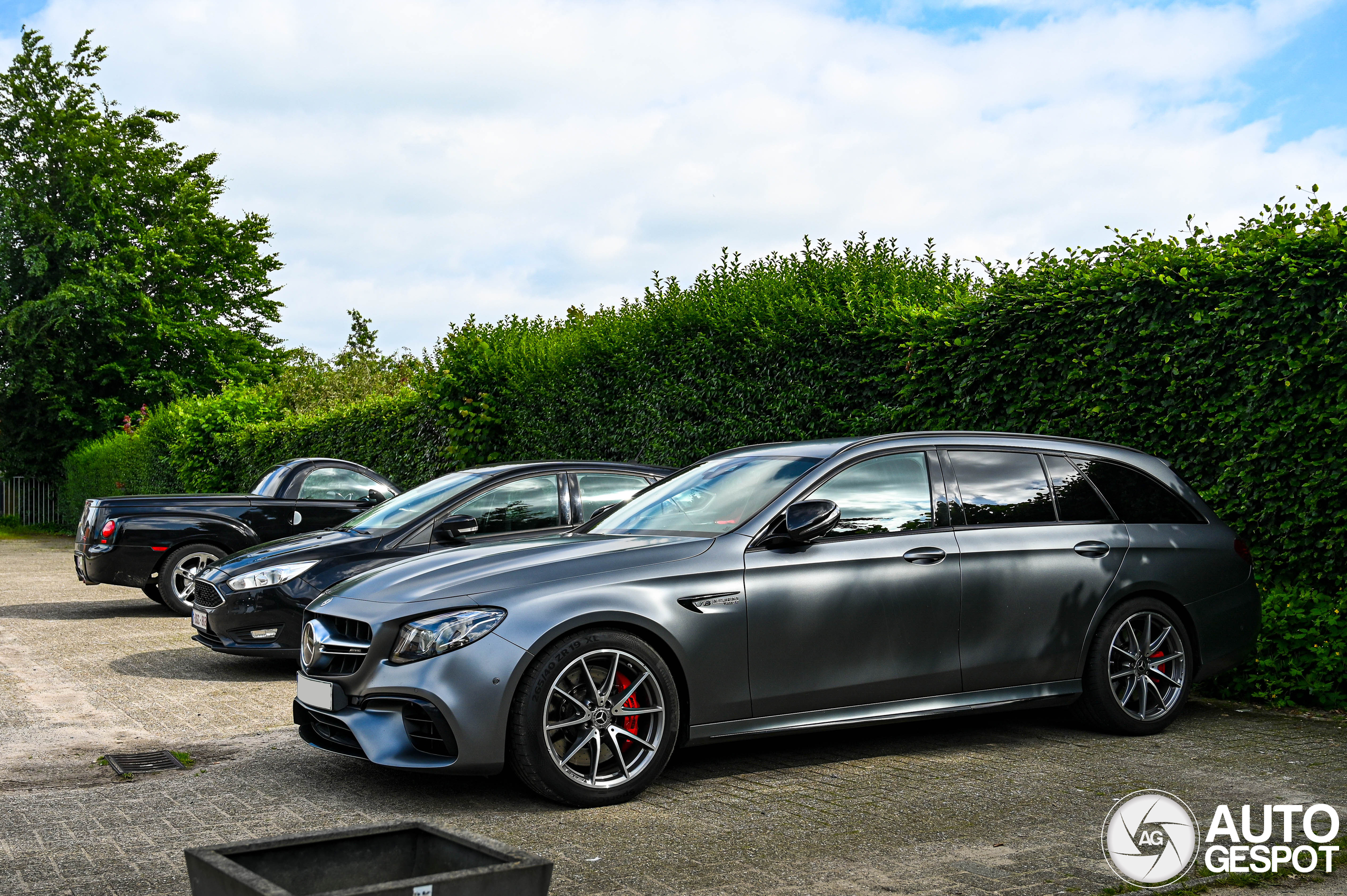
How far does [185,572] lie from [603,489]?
622 centimetres

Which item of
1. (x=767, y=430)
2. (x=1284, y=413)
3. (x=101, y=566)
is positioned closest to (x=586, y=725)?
(x=1284, y=413)

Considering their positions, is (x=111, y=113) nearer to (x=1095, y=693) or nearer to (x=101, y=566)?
(x=101, y=566)

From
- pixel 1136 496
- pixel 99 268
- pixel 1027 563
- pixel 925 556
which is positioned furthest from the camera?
pixel 99 268

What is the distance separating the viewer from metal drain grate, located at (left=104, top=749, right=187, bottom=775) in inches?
237

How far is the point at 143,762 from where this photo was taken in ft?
20.4

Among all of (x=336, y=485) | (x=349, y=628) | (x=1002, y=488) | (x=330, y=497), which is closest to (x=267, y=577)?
(x=349, y=628)

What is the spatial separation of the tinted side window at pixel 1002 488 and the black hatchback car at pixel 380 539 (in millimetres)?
3520

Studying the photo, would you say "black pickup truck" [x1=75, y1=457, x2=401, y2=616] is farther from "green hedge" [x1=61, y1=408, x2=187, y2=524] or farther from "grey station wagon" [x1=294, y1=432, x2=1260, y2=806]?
"green hedge" [x1=61, y1=408, x2=187, y2=524]

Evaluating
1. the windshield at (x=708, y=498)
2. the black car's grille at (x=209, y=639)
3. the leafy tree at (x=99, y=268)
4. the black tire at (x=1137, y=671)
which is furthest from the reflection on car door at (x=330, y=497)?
the leafy tree at (x=99, y=268)

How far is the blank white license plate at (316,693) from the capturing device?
5492 mm

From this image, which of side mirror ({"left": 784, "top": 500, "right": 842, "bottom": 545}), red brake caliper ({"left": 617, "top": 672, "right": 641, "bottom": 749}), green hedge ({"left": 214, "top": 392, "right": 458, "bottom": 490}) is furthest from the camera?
green hedge ({"left": 214, "top": 392, "right": 458, "bottom": 490})

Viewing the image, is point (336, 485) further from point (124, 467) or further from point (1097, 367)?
point (124, 467)

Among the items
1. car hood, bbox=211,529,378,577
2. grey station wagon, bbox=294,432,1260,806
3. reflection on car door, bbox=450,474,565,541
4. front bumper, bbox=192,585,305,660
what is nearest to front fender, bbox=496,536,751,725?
grey station wagon, bbox=294,432,1260,806

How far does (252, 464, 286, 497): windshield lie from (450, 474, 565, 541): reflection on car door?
18.5 ft
